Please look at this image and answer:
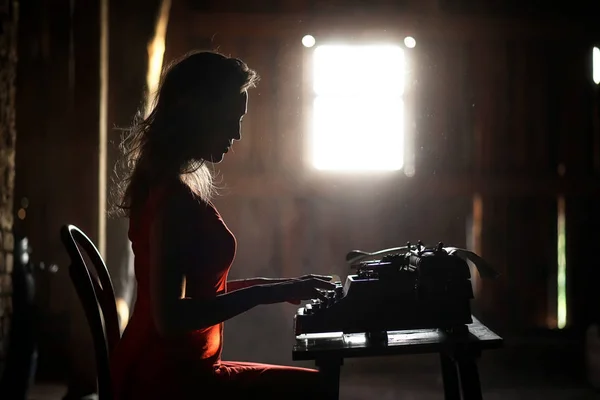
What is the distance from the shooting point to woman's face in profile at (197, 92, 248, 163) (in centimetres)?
186

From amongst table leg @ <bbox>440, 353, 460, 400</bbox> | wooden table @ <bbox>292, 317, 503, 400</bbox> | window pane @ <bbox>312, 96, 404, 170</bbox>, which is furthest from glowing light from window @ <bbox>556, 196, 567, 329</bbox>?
wooden table @ <bbox>292, 317, 503, 400</bbox>

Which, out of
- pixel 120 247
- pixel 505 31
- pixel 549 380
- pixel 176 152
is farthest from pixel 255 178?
pixel 176 152

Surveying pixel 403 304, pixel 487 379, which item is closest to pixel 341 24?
pixel 487 379

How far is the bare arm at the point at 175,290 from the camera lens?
1.59 meters

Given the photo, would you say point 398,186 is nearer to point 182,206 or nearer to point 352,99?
point 352,99

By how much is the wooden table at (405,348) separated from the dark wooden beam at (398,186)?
132 inches

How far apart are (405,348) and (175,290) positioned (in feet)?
2.23

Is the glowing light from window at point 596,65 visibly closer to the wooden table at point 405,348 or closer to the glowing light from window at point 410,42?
the glowing light from window at point 410,42

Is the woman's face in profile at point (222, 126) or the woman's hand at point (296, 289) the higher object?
the woman's face in profile at point (222, 126)

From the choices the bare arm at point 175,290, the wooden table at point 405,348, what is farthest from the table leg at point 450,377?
the bare arm at point 175,290

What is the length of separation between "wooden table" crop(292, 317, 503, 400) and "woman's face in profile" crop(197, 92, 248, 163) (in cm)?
62

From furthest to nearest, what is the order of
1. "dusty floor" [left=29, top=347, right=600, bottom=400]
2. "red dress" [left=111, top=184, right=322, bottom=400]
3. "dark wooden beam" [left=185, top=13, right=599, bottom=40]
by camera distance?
"dark wooden beam" [left=185, top=13, right=599, bottom=40] → "dusty floor" [left=29, top=347, right=600, bottom=400] → "red dress" [left=111, top=184, right=322, bottom=400]

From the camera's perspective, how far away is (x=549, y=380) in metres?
4.81

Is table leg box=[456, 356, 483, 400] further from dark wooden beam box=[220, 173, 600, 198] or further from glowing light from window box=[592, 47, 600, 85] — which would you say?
glowing light from window box=[592, 47, 600, 85]
